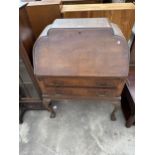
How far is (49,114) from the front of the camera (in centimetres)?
192

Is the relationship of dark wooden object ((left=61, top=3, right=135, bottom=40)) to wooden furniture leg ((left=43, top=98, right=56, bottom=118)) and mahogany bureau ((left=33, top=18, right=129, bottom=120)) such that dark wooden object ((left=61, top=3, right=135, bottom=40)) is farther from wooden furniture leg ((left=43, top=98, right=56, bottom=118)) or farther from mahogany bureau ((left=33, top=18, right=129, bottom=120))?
wooden furniture leg ((left=43, top=98, right=56, bottom=118))

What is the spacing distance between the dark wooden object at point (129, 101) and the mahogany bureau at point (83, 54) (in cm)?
29

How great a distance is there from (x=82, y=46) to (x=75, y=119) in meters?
0.96

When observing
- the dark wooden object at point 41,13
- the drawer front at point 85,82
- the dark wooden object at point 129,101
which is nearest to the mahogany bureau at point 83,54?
the drawer front at point 85,82

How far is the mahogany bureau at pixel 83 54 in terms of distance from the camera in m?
1.21

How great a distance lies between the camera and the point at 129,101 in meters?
1.68

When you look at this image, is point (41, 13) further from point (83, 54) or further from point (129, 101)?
point (129, 101)

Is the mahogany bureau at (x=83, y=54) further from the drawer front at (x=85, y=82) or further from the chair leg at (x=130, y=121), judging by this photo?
the chair leg at (x=130, y=121)

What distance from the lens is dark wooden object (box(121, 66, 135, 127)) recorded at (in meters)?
1.61

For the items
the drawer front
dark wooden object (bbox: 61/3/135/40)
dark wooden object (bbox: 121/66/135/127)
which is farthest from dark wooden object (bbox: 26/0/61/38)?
dark wooden object (bbox: 121/66/135/127)
